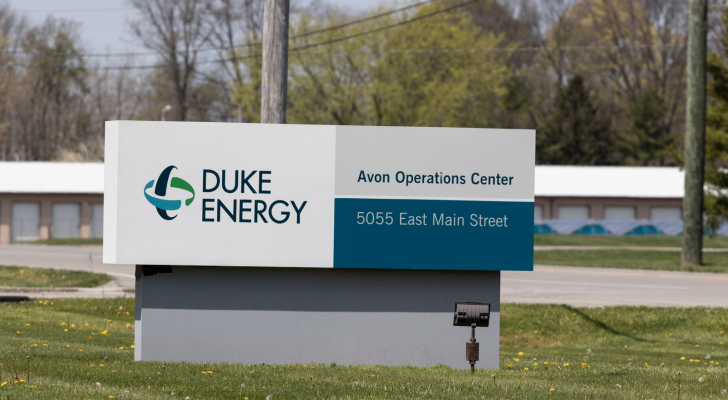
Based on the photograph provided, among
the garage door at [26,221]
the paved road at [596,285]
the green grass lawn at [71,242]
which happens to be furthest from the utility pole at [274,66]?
the garage door at [26,221]

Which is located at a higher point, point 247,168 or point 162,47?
point 162,47

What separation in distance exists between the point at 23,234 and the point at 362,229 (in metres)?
38.3

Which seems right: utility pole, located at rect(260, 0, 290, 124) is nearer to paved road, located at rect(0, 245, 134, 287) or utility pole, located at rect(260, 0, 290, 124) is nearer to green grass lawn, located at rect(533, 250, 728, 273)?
paved road, located at rect(0, 245, 134, 287)

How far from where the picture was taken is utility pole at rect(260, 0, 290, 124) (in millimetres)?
10883

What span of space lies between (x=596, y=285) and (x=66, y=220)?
31.8 m

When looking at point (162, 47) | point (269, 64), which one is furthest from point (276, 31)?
point (162, 47)

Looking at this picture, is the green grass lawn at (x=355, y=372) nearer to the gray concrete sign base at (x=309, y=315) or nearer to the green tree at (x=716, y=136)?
the gray concrete sign base at (x=309, y=315)

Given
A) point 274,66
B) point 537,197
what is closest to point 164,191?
point 274,66

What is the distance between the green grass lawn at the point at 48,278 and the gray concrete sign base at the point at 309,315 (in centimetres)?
1116

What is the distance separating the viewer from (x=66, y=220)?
43594 mm

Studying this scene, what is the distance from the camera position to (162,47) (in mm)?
57562

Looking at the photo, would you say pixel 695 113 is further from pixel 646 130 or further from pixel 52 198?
pixel 646 130

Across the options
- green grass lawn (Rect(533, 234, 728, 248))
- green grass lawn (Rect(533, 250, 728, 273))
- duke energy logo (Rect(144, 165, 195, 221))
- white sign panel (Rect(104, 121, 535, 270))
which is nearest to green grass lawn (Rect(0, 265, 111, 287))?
white sign panel (Rect(104, 121, 535, 270))

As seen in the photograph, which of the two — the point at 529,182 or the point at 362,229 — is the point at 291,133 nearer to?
the point at 362,229
